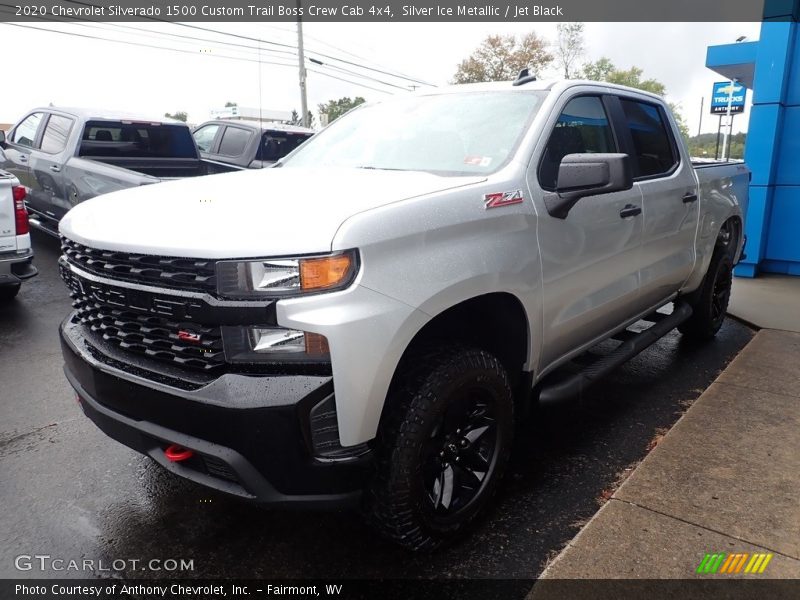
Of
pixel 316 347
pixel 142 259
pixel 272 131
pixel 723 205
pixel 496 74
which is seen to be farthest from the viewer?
pixel 496 74

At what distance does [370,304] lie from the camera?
77.6 inches

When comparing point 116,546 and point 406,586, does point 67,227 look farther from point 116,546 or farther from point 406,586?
point 406,586

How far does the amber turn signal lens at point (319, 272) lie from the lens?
6.33ft

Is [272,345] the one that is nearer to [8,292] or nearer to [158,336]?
[158,336]

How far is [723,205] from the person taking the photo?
4812 mm

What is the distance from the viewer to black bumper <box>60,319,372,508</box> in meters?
1.90

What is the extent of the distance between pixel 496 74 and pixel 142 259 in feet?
146

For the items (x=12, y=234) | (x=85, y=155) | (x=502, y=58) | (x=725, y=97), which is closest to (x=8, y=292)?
(x=12, y=234)

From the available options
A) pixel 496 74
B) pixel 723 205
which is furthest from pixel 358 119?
pixel 496 74

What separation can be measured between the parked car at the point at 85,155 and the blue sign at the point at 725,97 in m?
16.7

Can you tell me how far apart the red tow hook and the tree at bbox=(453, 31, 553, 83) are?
43725 mm

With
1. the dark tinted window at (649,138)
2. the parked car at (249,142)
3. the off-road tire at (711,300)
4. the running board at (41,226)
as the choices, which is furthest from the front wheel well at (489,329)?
the parked car at (249,142)

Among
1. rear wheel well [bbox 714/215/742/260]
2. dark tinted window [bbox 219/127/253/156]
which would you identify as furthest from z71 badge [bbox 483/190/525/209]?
dark tinted window [bbox 219/127/253/156]

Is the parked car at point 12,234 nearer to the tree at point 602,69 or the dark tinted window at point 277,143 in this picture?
the dark tinted window at point 277,143
